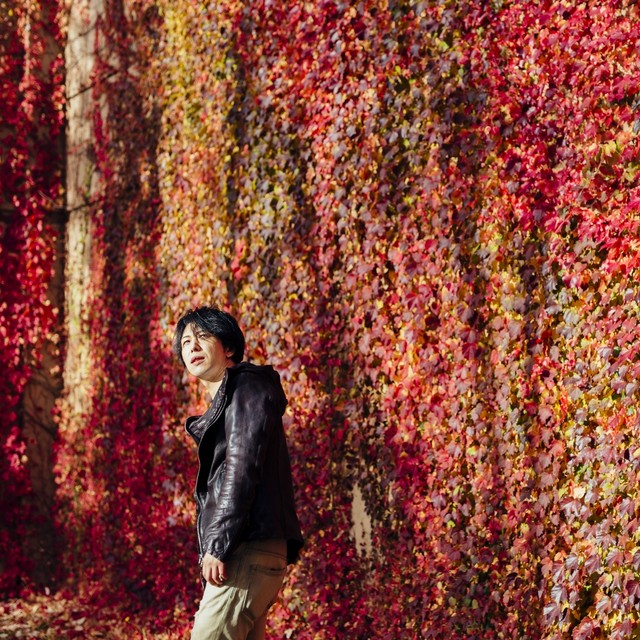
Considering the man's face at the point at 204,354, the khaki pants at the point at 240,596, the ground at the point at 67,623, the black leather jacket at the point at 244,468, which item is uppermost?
the man's face at the point at 204,354

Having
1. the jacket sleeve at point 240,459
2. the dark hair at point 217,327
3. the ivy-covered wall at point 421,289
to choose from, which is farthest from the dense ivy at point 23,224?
the jacket sleeve at point 240,459

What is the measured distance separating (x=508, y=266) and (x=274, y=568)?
167 centimetres

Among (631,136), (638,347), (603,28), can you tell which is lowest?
(638,347)

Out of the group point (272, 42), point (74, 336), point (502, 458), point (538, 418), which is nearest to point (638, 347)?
point (538, 418)

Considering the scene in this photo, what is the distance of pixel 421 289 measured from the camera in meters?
4.51

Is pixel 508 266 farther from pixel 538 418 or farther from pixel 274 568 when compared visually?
pixel 274 568

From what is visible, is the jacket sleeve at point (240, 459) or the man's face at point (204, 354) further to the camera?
the man's face at point (204, 354)

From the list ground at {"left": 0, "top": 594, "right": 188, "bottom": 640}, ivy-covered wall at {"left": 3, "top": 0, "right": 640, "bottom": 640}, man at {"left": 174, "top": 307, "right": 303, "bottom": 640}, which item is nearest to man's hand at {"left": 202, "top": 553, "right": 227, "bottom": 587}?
man at {"left": 174, "top": 307, "right": 303, "bottom": 640}

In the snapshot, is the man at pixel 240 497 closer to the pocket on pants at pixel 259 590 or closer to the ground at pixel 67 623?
the pocket on pants at pixel 259 590

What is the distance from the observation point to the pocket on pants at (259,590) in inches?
126

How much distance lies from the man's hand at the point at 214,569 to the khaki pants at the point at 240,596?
3 cm

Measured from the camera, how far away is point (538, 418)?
13.2 feet

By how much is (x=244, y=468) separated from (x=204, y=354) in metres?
0.48

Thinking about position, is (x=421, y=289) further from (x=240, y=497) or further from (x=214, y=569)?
(x=214, y=569)
